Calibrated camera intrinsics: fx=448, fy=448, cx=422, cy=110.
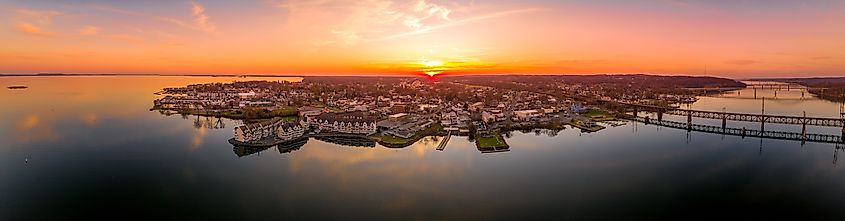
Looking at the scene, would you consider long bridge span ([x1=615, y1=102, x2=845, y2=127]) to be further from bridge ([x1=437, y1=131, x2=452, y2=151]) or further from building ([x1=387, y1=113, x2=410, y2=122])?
building ([x1=387, y1=113, x2=410, y2=122])

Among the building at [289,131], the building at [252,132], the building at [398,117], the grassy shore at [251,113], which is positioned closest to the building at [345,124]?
the building at [289,131]

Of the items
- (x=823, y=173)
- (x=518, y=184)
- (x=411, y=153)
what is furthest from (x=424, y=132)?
(x=823, y=173)

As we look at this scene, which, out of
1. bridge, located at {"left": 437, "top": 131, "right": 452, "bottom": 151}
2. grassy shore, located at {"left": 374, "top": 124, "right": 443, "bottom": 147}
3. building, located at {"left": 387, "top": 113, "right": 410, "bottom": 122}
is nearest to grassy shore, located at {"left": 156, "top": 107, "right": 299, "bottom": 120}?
building, located at {"left": 387, "top": 113, "right": 410, "bottom": 122}

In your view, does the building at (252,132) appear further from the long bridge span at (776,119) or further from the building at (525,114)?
the long bridge span at (776,119)

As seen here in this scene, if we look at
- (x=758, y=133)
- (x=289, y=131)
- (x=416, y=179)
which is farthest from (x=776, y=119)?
(x=289, y=131)

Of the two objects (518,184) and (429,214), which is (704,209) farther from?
(429,214)

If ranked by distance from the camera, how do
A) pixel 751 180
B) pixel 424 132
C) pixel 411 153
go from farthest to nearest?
pixel 424 132, pixel 411 153, pixel 751 180
